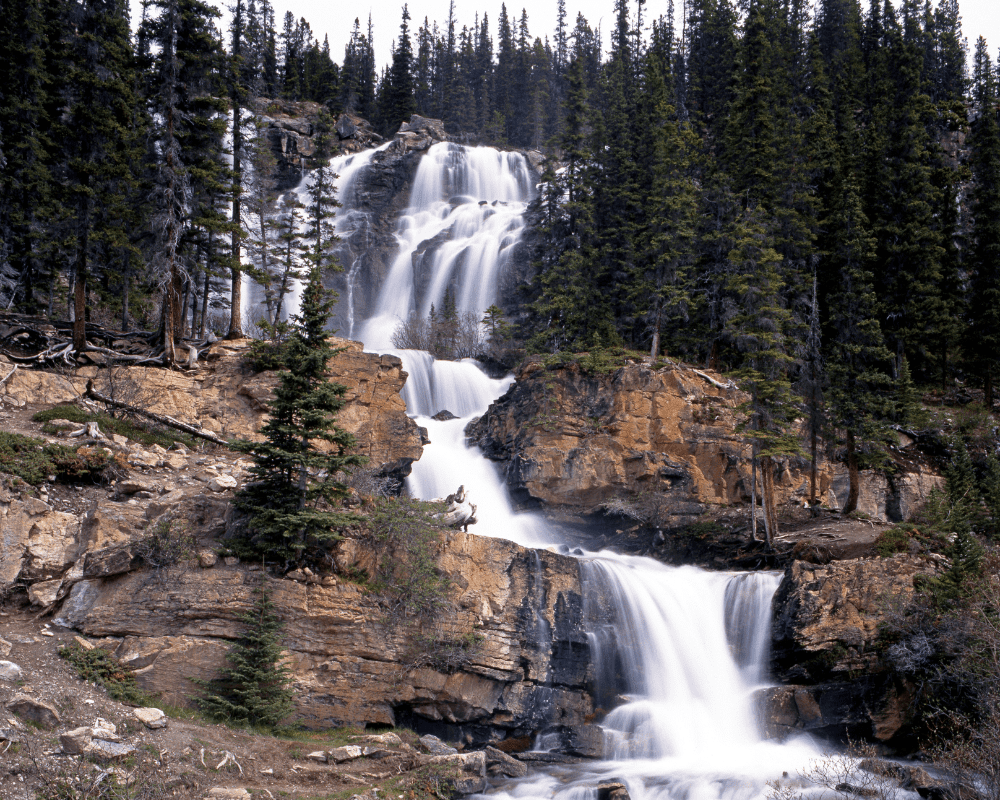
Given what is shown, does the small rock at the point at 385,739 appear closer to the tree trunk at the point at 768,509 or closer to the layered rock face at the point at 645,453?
the layered rock face at the point at 645,453

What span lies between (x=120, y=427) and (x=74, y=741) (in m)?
11.5

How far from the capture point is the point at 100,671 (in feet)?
43.2

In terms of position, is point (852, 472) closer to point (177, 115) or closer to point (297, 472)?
point (297, 472)

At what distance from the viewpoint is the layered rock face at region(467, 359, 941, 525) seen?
1105 inches

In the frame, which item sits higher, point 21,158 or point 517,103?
point 517,103

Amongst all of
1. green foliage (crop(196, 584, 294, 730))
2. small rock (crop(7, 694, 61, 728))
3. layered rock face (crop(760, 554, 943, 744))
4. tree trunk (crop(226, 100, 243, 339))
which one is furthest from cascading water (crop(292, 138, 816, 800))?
small rock (crop(7, 694, 61, 728))

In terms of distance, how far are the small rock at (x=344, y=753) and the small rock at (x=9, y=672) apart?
5.87 meters

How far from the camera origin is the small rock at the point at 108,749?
1083 centimetres

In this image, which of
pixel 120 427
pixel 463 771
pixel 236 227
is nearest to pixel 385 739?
pixel 463 771

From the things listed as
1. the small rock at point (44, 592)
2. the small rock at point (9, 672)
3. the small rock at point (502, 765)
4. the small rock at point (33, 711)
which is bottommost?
the small rock at point (502, 765)

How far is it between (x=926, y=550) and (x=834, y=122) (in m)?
33.1

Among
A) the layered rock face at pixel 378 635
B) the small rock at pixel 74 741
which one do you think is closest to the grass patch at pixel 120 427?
the layered rock face at pixel 378 635

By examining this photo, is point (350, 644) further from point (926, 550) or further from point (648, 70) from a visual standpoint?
point (648, 70)

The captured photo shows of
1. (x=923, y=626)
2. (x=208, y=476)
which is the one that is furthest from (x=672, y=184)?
(x=208, y=476)
